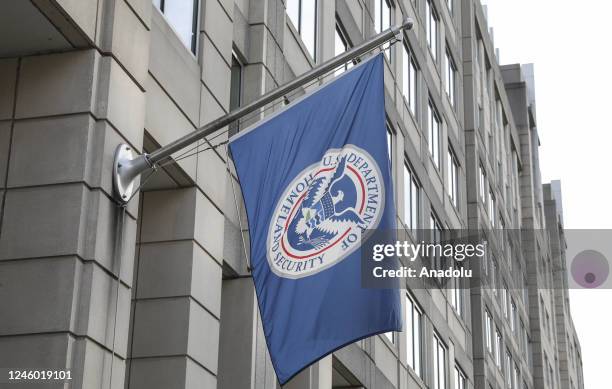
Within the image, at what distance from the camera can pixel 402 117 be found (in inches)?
1251

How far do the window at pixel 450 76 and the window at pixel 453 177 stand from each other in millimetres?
2404

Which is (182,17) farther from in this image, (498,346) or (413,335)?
(498,346)

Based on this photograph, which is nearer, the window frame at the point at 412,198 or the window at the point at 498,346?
the window frame at the point at 412,198

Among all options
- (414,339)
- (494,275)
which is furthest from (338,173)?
(494,275)

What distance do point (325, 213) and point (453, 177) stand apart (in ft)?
94.9

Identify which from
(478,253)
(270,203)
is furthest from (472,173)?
(270,203)

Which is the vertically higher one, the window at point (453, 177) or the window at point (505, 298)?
the window at point (453, 177)

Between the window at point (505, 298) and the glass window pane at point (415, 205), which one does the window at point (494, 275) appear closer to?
the window at point (505, 298)

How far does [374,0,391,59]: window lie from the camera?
30.6 m

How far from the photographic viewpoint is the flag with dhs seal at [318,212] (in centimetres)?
1280

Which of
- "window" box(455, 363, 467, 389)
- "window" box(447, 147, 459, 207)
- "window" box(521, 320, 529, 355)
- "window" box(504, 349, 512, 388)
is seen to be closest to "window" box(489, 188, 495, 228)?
"window" box(504, 349, 512, 388)

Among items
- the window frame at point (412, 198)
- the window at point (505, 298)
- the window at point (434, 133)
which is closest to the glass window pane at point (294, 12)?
the window frame at point (412, 198)

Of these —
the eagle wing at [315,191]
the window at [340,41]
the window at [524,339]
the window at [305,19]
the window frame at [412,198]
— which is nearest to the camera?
the eagle wing at [315,191]

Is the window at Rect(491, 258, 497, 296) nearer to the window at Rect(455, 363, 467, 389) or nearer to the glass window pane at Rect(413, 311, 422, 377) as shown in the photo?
the window at Rect(455, 363, 467, 389)
